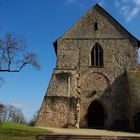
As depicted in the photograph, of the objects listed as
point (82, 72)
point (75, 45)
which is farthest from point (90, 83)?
point (75, 45)

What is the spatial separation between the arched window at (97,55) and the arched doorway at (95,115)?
13.9ft

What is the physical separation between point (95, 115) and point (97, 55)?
251 inches

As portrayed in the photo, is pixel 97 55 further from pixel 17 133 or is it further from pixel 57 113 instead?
pixel 17 133

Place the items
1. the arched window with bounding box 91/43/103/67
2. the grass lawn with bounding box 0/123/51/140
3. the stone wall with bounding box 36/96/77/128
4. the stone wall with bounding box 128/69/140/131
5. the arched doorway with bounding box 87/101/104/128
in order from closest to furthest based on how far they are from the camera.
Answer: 1. the grass lawn with bounding box 0/123/51/140
2. the stone wall with bounding box 128/69/140/131
3. the stone wall with bounding box 36/96/77/128
4. the arched doorway with bounding box 87/101/104/128
5. the arched window with bounding box 91/43/103/67

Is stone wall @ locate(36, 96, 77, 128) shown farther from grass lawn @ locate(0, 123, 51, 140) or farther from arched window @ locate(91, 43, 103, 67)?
grass lawn @ locate(0, 123, 51, 140)

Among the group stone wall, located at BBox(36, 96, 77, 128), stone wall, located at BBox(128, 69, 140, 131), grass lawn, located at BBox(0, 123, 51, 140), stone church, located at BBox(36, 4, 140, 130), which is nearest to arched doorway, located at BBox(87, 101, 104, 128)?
stone church, located at BBox(36, 4, 140, 130)

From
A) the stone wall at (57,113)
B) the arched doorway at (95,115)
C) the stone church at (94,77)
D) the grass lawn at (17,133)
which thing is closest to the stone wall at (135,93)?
the stone church at (94,77)

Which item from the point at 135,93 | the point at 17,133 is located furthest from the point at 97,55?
the point at 17,133

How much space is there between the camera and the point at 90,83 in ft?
111

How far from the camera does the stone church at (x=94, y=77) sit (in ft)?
100

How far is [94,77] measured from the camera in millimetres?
34000

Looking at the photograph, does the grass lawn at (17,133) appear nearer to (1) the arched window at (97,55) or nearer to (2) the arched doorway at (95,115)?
(2) the arched doorway at (95,115)

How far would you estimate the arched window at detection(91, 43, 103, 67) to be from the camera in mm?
34688

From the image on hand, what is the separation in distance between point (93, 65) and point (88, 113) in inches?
201
